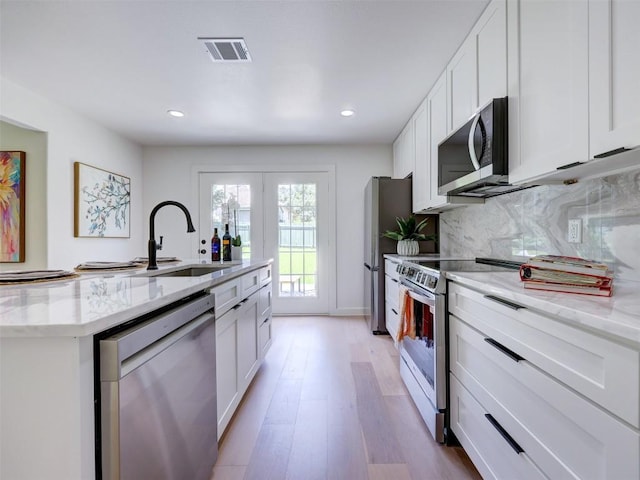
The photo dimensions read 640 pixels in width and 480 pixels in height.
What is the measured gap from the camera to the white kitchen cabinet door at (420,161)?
9.27ft

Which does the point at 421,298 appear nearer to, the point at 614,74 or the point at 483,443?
the point at 483,443

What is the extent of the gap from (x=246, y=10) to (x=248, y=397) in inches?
93.8

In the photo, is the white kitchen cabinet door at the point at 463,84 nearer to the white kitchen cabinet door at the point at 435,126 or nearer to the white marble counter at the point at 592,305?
the white kitchen cabinet door at the point at 435,126

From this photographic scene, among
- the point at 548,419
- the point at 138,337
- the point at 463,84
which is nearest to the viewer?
the point at 138,337

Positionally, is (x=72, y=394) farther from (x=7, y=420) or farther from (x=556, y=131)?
(x=556, y=131)

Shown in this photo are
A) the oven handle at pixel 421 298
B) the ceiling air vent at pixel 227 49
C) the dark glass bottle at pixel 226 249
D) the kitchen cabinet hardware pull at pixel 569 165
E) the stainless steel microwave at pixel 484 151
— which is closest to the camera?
the kitchen cabinet hardware pull at pixel 569 165

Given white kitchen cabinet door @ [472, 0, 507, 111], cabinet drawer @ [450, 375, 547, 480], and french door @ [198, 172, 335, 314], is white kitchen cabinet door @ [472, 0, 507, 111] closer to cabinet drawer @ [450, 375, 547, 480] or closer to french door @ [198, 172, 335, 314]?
cabinet drawer @ [450, 375, 547, 480]

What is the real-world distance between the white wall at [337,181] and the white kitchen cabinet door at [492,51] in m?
2.44

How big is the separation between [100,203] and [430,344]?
373 centimetres

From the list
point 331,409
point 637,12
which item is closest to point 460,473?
point 331,409

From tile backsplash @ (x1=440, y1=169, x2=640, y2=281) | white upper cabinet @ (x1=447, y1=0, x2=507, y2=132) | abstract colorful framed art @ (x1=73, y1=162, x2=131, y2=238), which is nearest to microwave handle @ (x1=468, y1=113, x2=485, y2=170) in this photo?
white upper cabinet @ (x1=447, y1=0, x2=507, y2=132)

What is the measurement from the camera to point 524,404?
3.38 ft

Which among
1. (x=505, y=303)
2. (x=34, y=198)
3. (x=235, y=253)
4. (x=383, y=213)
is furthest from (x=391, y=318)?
(x=34, y=198)

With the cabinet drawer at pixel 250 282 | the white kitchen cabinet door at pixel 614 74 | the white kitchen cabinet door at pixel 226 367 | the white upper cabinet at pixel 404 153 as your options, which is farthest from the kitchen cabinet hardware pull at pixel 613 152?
the white upper cabinet at pixel 404 153
